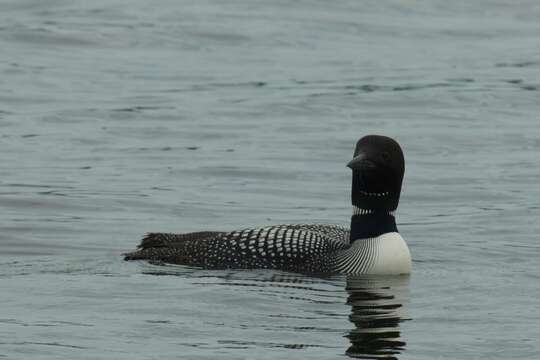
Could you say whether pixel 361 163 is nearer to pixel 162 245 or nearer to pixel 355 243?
pixel 355 243

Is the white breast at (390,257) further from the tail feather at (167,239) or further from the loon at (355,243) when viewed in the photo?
the tail feather at (167,239)

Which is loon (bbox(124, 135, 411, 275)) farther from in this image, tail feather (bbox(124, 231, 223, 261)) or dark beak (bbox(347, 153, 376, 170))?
tail feather (bbox(124, 231, 223, 261))

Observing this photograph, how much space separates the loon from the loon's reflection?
125mm

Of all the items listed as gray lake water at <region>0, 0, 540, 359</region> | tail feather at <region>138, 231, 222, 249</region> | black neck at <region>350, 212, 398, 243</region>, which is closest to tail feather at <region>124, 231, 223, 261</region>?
tail feather at <region>138, 231, 222, 249</region>

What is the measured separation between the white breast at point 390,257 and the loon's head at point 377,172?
204 millimetres

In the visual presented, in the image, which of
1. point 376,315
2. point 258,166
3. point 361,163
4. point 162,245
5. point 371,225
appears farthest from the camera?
point 258,166

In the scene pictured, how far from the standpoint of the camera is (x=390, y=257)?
9516 mm

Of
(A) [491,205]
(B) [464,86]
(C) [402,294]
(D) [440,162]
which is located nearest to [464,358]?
(C) [402,294]

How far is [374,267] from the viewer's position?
31.3 feet

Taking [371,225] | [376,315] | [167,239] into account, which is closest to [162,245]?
[167,239]

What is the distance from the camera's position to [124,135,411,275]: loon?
9.52 meters

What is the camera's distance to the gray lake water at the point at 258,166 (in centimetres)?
820

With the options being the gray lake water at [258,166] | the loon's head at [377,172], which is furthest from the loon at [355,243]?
the gray lake water at [258,166]

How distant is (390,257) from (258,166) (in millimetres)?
4547
